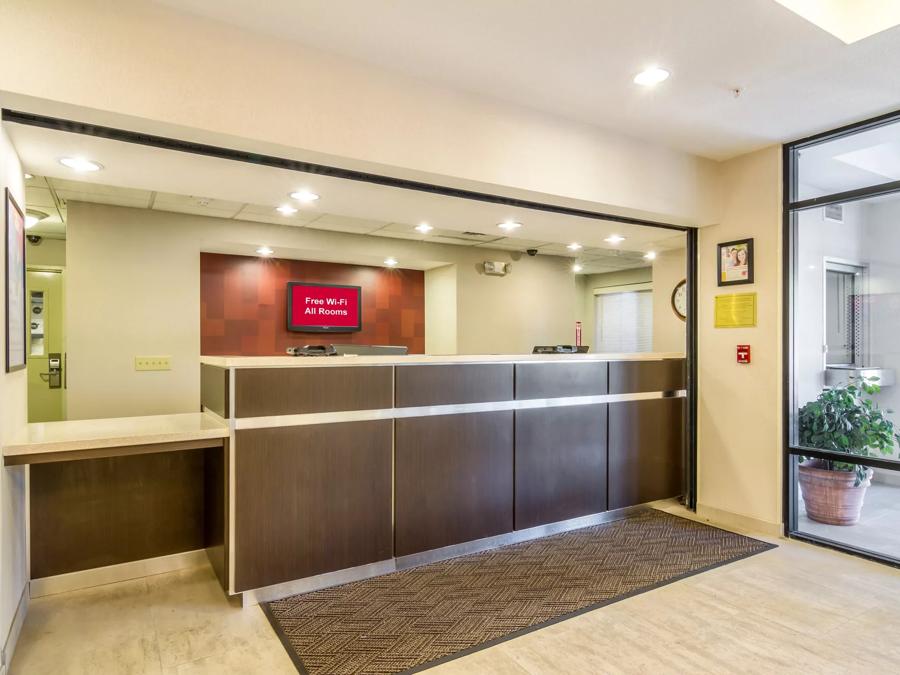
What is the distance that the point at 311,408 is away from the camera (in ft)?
9.50

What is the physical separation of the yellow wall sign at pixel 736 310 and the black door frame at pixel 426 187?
0.23 metres

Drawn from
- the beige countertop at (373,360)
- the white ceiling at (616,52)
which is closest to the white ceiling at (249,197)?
the white ceiling at (616,52)

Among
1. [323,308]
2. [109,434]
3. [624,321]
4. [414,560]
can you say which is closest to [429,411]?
[414,560]

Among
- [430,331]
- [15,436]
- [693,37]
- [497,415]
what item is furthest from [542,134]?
[430,331]

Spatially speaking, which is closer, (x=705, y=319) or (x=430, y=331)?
(x=705, y=319)

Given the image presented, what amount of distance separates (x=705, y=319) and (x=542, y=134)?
1980 millimetres

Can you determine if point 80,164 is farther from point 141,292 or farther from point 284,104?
point 141,292

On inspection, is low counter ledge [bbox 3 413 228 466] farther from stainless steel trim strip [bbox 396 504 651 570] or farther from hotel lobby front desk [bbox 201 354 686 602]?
stainless steel trim strip [bbox 396 504 651 570]

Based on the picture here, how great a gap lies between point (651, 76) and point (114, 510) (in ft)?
11.6

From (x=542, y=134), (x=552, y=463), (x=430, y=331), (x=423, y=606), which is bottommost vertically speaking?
(x=423, y=606)

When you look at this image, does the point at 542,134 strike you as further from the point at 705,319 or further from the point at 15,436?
the point at 15,436

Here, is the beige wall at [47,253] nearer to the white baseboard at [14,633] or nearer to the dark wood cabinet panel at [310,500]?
the white baseboard at [14,633]

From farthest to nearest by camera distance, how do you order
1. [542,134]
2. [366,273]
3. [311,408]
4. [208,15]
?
[366,273], [542,134], [311,408], [208,15]

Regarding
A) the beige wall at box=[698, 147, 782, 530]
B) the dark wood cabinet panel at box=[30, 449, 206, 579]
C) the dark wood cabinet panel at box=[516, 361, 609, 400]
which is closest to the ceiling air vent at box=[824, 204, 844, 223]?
the beige wall at box=[698, 147, 782, 530]
